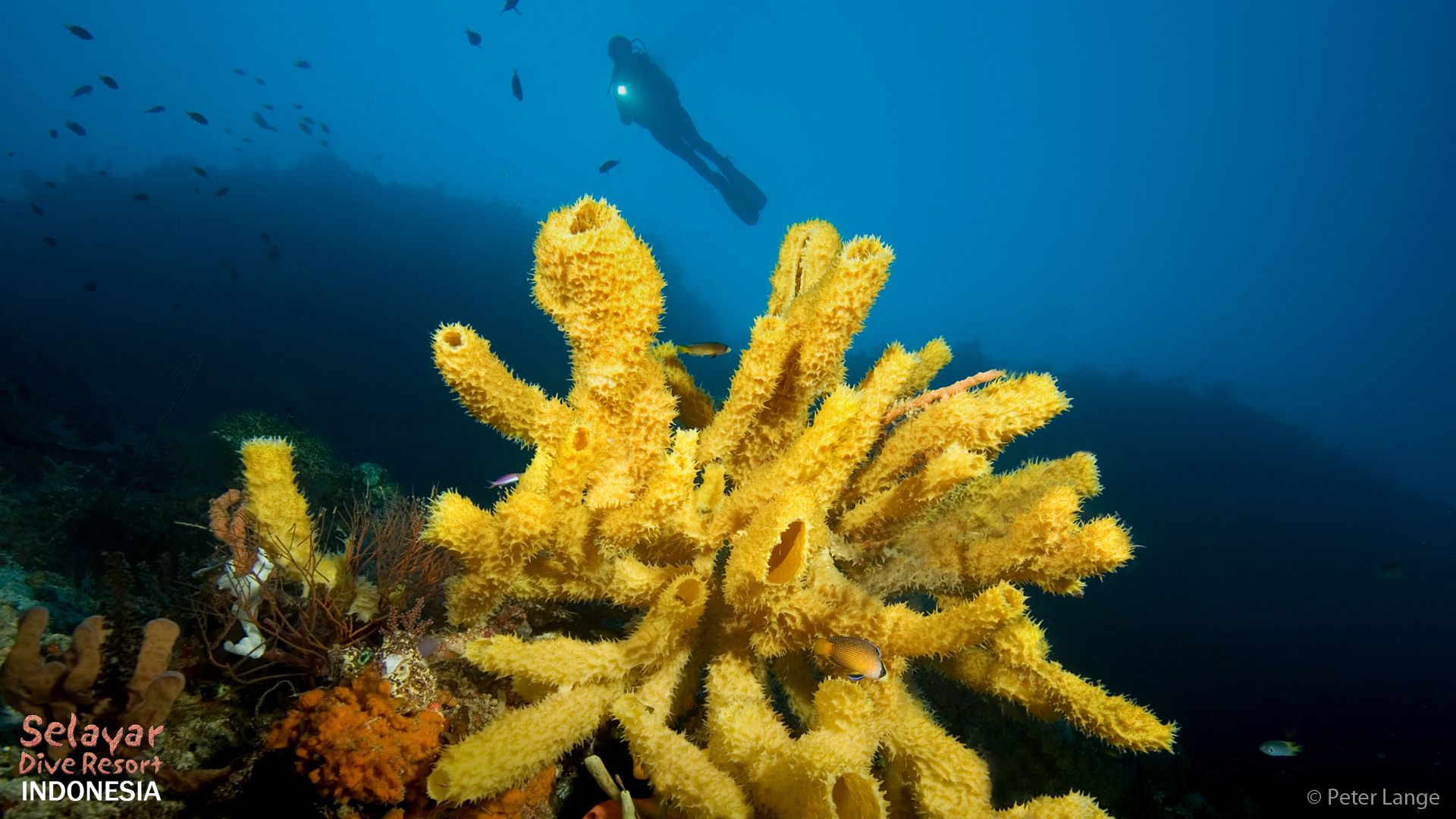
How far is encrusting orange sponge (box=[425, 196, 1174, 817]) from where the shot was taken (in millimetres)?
1653

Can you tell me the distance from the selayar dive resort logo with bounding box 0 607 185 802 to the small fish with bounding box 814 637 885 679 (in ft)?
7.14

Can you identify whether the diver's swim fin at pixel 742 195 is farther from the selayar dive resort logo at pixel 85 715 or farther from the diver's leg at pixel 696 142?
the selayar dive resort logo at pixel 85 715

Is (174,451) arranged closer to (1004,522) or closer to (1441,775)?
(1004,522)

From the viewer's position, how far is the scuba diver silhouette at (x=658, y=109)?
24.0 metres

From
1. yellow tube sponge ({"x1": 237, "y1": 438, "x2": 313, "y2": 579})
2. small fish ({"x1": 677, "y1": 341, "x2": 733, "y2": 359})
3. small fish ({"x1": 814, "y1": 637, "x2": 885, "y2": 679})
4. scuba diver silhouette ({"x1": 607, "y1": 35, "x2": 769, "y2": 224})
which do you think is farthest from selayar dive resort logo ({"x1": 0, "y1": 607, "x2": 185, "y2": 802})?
scuba diver silhouette ({"x1": 607, "y1": 35, "x2": 769, "y2": 224})

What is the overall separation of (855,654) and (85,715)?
2594 mm

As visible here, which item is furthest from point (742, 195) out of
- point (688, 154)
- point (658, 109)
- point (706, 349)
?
point (706, 349)

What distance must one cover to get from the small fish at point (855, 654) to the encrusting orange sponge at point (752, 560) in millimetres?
32

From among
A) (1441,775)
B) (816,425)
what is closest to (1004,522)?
(816,425)

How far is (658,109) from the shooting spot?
985 inches

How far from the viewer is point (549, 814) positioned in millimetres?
2111

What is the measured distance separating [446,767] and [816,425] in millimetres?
1478

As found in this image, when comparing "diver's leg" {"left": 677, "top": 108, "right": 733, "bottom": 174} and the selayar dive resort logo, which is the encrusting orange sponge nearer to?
the selayar dive resort logo

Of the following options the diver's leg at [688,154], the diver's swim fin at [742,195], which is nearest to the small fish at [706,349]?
the diver's leg at [688,154]
